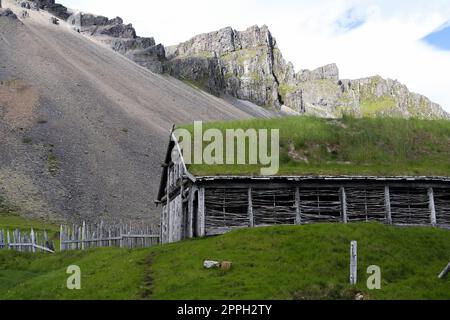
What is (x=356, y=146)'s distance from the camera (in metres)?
36.2

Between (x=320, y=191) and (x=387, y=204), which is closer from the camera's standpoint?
(x=387, y=204)

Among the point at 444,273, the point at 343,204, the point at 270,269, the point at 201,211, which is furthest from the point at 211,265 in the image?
the point at 343,204

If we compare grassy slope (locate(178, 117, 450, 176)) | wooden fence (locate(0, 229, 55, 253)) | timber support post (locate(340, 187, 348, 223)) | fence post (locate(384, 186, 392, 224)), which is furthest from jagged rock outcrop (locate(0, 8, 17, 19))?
fence post (locate(384, 186, 392, 224))

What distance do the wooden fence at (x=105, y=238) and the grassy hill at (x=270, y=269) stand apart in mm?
6979

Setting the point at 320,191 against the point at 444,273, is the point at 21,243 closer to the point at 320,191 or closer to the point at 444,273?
the point at 320,191

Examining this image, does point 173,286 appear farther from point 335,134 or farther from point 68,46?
point 68,46

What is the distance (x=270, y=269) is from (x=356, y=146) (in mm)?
16578

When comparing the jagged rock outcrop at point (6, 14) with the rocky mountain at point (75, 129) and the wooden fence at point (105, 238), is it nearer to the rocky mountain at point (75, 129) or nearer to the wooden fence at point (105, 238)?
the rocky mountain at point (75, 129)

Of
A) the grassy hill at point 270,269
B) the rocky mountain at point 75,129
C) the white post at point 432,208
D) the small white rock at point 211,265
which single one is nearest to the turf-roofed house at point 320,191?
the white post at point 432,208

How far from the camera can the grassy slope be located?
109 feet

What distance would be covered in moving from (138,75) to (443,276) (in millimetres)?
132194

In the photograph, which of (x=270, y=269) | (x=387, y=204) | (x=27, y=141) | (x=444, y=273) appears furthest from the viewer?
(x=27, y=141)

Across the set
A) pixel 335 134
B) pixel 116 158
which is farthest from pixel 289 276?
pixel 116 158

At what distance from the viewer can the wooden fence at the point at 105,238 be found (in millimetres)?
37178
